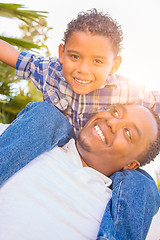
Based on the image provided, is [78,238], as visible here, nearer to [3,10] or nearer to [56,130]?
[56,130]

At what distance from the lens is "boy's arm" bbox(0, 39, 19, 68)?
1.88 m

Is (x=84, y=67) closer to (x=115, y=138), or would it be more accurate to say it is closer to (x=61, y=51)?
(x=61, y=51)

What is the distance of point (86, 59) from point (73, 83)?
20 cm

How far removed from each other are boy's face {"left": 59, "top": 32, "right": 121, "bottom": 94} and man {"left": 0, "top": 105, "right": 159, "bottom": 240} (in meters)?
0.28

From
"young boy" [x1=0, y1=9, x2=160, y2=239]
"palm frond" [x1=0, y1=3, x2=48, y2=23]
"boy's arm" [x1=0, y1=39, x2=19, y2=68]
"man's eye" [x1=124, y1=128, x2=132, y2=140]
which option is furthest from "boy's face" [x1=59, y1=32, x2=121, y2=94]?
"palm frond" [x1=0, y1=3, x2=48, y2=23]

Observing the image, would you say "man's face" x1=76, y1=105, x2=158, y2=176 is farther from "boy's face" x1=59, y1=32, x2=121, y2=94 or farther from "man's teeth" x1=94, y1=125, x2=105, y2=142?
"boy's face" x1=59, y1=32, x2=121, y2=94

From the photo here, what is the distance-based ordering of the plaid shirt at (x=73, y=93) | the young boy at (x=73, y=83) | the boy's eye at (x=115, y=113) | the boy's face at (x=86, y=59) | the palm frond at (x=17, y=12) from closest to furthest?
1. the young boy at (x=73, y=83)
2. the boy's face at (x=86, y=59)
3. the boy's eye at (x=115, y=113)
4. the plaid shirt at (x=73, y=93)
5. the palm frond at (x=17, y=12)

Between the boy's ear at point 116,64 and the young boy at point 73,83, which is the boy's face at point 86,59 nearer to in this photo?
the young boy at point 73,83

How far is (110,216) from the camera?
1264 mm

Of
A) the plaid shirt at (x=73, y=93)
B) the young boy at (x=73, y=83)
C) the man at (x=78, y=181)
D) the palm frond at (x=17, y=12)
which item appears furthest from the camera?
the palm frond at (x=17, y=12)

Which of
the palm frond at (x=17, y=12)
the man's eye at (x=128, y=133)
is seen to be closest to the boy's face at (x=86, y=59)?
the man's eye at (x=128, y=133)

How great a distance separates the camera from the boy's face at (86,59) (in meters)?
1.50

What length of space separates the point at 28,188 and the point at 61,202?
19 centimetres

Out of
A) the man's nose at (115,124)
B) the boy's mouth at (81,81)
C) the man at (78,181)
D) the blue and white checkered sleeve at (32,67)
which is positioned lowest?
the man at (78,181)
